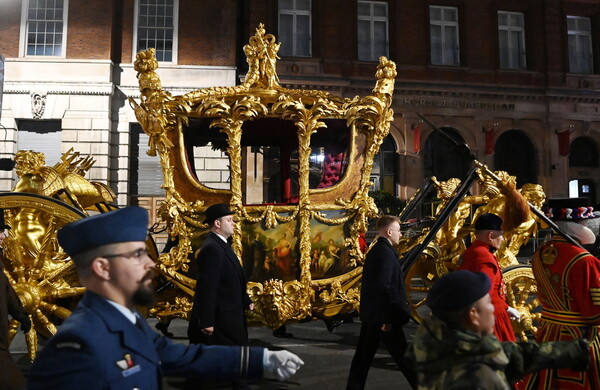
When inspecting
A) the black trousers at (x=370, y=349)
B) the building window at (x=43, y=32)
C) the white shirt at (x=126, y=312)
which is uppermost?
the building window at (x=43, y=32)

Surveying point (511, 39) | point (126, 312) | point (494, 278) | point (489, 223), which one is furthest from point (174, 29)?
point (126, 312)

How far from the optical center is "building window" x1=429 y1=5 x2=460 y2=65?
1930 centimetres

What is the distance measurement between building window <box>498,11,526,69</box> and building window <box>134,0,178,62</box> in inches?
477

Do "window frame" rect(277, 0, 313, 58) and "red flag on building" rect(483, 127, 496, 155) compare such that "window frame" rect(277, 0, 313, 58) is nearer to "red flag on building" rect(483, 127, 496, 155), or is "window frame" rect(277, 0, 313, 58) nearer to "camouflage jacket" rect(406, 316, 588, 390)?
"red flag on building" rect(483, 127, 496, 155)

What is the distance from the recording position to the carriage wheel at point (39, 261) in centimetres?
531

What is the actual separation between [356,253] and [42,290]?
11.0ft

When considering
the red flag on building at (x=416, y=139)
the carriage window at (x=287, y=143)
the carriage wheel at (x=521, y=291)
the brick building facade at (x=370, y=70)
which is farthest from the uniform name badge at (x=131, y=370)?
the red flag on building at (x=416, y=139)

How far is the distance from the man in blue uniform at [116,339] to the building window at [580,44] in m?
21.7

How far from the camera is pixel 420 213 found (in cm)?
1688

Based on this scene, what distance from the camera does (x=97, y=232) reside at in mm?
1816

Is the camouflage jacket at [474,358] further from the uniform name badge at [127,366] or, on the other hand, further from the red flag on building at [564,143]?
the red flag on building at [564,143]

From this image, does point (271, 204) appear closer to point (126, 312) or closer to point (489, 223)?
point (489, 223)

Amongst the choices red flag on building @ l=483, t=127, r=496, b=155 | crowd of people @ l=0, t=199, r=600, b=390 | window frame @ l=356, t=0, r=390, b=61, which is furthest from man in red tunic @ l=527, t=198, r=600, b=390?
window frame @ l=356, t=0, r=390, b=61

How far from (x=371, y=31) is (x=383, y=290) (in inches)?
637
